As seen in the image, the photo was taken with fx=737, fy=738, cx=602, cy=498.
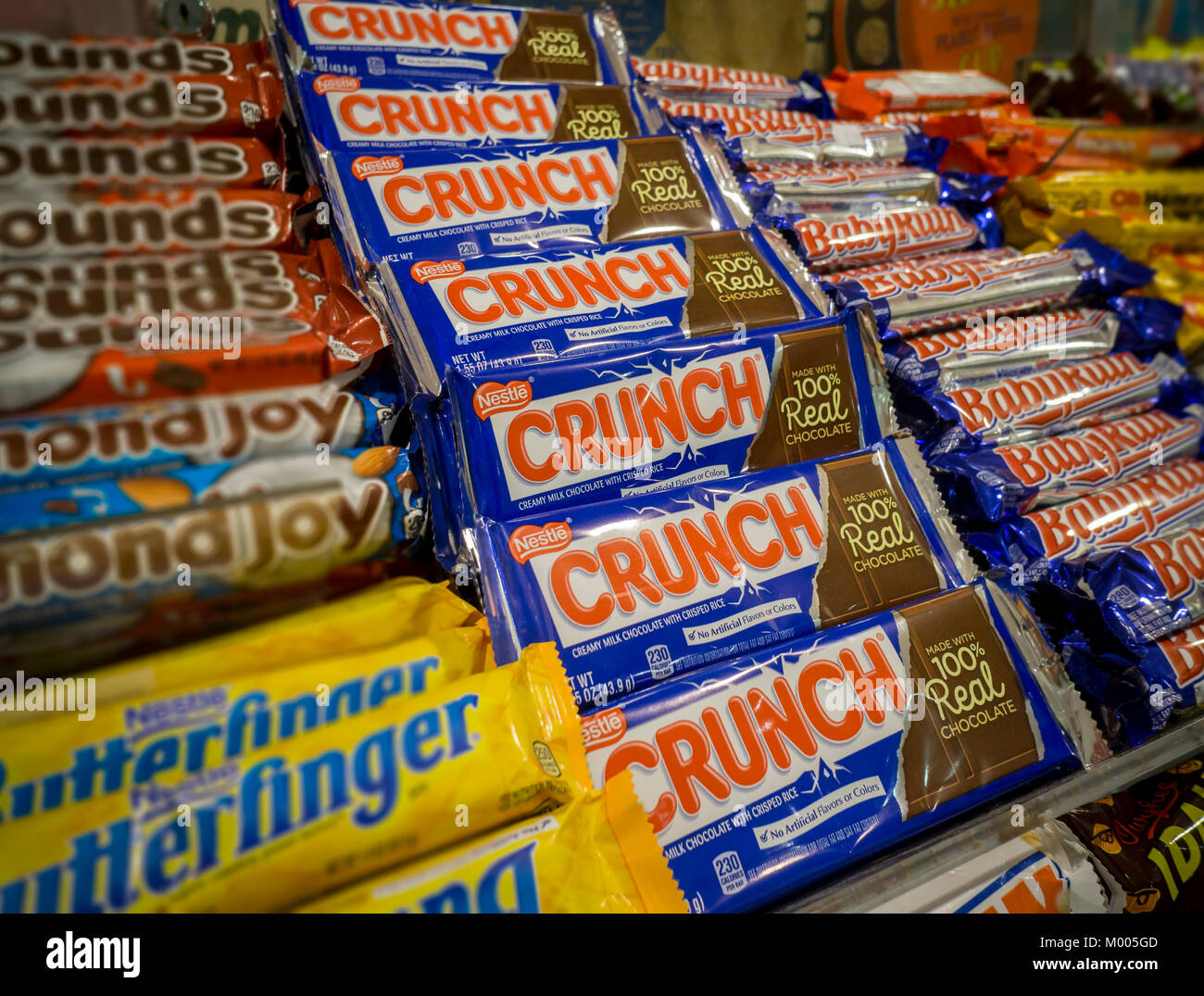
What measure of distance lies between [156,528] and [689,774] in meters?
0.66

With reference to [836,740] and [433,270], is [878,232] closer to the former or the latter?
[433,270]

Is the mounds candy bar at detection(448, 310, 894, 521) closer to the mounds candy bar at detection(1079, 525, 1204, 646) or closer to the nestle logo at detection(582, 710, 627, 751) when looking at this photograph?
the nestle logo at detection(582, 710, 627, 751)

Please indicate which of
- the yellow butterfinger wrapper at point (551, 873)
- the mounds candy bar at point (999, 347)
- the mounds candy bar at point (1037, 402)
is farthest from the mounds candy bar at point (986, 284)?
the yellow butterfinger wrapper at point (551, 873)

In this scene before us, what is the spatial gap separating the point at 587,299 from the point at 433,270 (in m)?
0.24

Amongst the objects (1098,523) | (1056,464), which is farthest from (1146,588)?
(1056,464)

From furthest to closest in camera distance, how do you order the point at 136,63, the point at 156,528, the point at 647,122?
the point at 647,122 < the point at 136,63 < the point at 156,528

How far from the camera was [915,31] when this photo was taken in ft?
8.50

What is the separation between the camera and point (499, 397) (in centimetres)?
100

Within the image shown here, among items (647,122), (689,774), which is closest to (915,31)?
(647,122)

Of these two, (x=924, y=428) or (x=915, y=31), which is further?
(x=915, y=31)

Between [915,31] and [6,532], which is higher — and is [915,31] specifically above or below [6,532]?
above

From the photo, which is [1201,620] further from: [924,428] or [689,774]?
[689,774]

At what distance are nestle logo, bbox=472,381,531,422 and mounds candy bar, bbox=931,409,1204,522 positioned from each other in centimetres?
80
